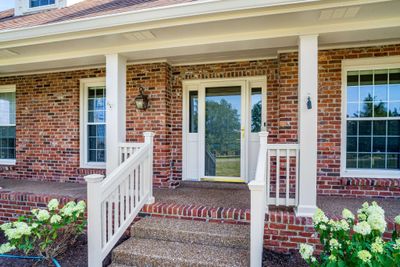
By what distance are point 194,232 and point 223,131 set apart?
2.22 m

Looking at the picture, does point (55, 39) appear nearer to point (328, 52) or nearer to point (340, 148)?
point (328, 52)

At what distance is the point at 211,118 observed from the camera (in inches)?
185

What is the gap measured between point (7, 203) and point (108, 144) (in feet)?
6.34

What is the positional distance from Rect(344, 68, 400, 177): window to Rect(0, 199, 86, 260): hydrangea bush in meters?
4.03

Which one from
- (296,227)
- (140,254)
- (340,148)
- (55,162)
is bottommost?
(140,254)

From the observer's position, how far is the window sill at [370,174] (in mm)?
3771

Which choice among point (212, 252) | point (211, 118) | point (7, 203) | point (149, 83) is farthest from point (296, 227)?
point (7, 203)

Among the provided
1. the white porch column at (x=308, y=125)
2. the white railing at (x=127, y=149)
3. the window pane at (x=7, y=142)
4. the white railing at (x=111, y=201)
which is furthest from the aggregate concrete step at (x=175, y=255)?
the window pane at (x=7, y=142)

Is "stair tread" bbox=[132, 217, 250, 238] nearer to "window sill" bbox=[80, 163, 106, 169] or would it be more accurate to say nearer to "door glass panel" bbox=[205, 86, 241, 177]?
"door glass panel" bbox=[205, 86, 241, 177]

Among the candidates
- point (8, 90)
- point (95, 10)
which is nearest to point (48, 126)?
point (8, 90)

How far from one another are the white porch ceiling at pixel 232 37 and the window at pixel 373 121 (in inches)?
22.1

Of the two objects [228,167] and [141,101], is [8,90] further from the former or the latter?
[228,167]

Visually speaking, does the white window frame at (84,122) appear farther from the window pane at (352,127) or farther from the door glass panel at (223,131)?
the window pane at (352,127)

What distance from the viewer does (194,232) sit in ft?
9.20
